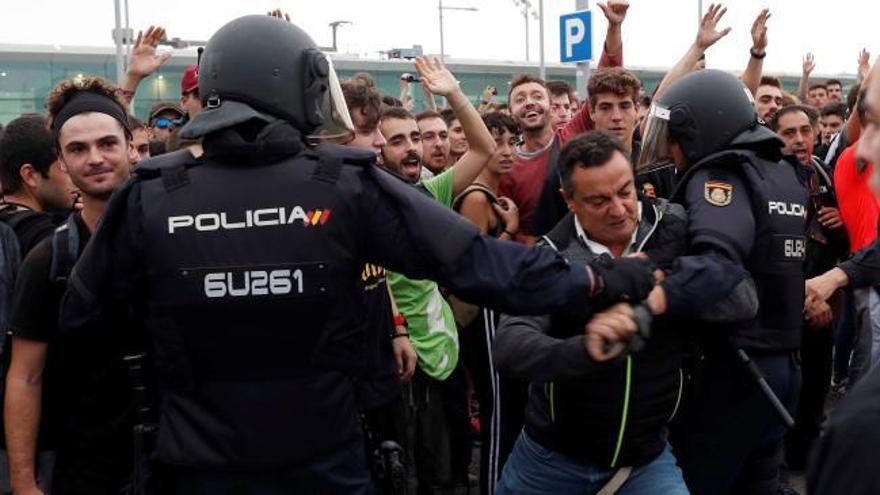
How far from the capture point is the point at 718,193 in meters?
3.10

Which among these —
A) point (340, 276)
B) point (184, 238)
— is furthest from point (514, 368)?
Result: point (184, 238)

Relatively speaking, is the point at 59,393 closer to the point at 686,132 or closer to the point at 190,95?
the point at 190,95

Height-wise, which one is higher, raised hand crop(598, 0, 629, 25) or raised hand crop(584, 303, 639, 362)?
raised hand crop(598, 0, 629, 25)

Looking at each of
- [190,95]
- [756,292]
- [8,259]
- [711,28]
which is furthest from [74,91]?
[711,28]

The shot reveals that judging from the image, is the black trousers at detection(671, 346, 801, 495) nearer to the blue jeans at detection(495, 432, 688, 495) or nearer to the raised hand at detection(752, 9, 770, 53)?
the blue jeans at detection(495, 432, 688, 495)

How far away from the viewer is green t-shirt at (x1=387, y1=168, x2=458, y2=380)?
418 cm

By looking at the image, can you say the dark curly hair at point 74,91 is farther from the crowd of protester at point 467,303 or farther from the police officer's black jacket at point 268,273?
the police officer's black jacket at point 268,273

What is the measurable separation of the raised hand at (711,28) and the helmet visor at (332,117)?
10.4 feet

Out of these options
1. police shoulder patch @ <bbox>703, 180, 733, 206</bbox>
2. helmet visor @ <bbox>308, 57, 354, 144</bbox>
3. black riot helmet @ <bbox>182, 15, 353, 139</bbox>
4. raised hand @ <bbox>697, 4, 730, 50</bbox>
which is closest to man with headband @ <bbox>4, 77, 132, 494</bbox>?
black riot helmet @ <bbox>182, 15, 353, 139</bbox>

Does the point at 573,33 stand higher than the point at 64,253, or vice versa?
the point at 573,33

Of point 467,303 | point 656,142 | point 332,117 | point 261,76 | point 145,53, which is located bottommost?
point 467,303

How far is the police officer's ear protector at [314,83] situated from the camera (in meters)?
2.50

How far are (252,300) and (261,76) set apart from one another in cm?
59

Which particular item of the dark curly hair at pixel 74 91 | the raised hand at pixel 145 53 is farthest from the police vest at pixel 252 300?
the raised hand at pixel 145 53
